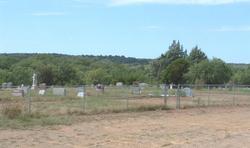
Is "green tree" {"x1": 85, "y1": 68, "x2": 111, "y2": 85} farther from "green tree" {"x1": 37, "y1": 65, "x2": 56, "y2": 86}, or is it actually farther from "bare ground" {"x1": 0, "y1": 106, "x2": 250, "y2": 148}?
"bare ground" {"x1": 0, "y1": 106, "x2": 250, "y2": 148}

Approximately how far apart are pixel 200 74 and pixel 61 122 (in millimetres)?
79492

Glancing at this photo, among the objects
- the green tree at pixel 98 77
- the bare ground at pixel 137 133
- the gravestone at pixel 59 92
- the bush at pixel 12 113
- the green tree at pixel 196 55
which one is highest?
the green tree at pixel 196 55

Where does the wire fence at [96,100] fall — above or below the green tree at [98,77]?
below

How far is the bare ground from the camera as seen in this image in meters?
16.2

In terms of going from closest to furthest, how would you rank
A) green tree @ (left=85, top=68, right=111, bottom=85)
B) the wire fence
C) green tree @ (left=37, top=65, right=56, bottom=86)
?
1. the wire fence
2. green tree @ (left=37, top=65, right=56, bottom=86)
3. green tree @ (left=85, top=68, right=111, bottom=85)

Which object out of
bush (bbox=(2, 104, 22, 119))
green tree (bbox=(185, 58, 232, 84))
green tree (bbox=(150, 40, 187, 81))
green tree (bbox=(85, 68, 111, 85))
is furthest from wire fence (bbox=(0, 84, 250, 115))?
green tree (bbox=(150, 40, 187, 81))

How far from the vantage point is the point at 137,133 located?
1920cm

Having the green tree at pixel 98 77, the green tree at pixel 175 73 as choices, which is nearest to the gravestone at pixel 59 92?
the green tree at pixel 175 73

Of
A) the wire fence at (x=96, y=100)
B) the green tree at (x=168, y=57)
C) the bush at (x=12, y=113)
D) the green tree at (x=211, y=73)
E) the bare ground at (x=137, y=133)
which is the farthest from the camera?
the green tree at (x=168, y=57)

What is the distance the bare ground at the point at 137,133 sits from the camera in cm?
1622

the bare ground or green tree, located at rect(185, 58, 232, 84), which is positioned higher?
green tree, located at rect(185, 58, 232, 84)

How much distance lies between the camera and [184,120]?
84.1 feet

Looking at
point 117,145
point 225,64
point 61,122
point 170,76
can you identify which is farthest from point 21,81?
point 117,145

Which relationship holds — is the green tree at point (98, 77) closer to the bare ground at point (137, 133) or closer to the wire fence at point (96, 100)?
the wire fence at point (96, 100)
